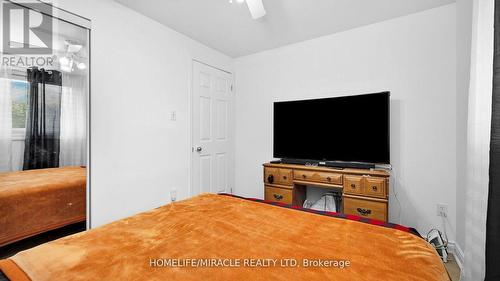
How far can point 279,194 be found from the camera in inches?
111

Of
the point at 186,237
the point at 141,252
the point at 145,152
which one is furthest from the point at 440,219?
the point at 145,152

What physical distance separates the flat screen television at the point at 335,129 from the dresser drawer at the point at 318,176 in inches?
10.6

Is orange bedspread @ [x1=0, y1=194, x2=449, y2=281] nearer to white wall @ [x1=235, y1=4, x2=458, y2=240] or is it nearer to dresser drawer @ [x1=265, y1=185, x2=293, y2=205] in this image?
dresser drawer @ [x1=265, y1=185, x2=293, y2=205]

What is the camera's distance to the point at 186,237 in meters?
1.05

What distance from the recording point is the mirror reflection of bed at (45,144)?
1.67m

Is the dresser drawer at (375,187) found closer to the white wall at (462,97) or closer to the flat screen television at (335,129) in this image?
the flat screen television at (335,129)

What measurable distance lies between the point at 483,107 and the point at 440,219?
1.62m

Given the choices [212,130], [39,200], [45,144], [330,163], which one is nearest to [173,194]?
[212,130]

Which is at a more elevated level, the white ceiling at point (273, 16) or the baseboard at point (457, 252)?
the white ceiling at point (273, 16)

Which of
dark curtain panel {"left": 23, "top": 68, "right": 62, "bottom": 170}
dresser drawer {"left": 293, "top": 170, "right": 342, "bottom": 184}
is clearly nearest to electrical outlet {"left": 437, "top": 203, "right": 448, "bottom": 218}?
dresser drawer {"left": 293, "top": 170, "right": 342, "bottom": 184}

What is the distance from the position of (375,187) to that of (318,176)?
1.88 ft

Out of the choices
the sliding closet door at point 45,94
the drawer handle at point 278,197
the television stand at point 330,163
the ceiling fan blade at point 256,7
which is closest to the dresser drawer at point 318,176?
the television stand at point 330,163

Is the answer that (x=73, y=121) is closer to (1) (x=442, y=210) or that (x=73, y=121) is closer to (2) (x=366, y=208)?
(2) (x=366, y=208)

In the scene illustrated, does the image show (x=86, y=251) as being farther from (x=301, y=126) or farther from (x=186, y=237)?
(x=301, y=126)
